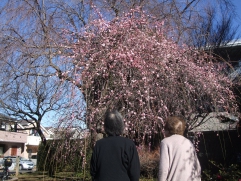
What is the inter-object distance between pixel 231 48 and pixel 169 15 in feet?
12.1

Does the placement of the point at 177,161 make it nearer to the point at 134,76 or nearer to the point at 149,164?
the point at 134,76

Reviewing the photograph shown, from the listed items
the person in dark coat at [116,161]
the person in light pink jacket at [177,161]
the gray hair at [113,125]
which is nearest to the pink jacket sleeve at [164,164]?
the person in light pink jacket at [177,161]

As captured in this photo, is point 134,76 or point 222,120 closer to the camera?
point 134,76

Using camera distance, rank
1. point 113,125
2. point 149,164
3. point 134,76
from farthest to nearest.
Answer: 1. point 149,164
2. point 134,76
3. point 113,125

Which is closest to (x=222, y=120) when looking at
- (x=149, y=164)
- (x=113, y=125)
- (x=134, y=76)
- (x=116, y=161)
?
(x=149, y=164)

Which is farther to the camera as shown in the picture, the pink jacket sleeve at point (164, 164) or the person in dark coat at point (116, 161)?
the pink jacket sleeve at point (164, 164)

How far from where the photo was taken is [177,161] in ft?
9.66

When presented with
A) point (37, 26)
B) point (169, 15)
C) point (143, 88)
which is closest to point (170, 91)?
point (143, 88)

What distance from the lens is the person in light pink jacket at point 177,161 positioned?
2930 millimetres

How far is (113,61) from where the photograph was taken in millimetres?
5125

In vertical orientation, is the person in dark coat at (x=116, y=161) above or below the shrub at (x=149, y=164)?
above

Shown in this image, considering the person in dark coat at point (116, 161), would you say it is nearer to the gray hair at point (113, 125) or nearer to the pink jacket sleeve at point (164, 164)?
the gray hair at point (113, 125)

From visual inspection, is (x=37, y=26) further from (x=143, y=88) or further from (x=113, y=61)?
(x=143, y=88)

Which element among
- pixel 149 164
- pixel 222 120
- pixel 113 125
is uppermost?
pixel 222 120
